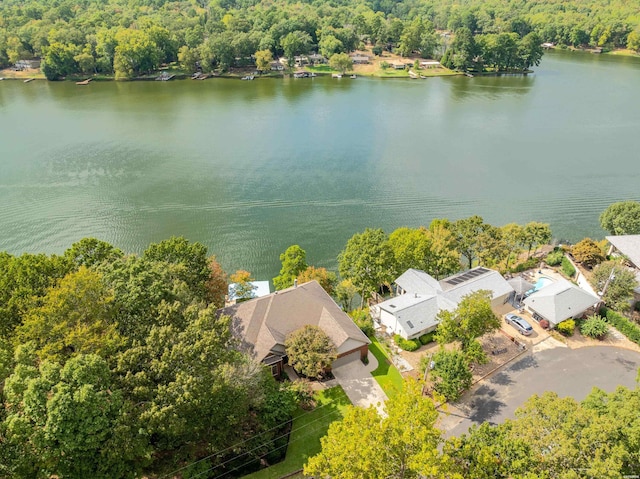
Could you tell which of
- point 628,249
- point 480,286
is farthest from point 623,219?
point 480,286

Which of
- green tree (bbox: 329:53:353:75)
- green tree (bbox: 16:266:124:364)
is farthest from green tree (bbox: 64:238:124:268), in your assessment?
green tree (bbox: 329:53:353:75)

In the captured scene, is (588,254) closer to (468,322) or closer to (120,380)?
(468,322)

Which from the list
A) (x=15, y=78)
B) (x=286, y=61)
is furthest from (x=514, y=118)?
(x=15, y=78)

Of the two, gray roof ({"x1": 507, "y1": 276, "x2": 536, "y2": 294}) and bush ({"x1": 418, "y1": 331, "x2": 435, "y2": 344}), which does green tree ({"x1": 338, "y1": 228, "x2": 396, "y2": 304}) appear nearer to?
bush ({"x1": 418, "y1": 331, "x2": 435, "y2": 344})

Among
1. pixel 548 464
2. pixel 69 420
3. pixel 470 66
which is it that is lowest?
pixel 548 464

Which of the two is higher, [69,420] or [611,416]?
[69,420]

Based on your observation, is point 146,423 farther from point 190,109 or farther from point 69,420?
point 190,109
